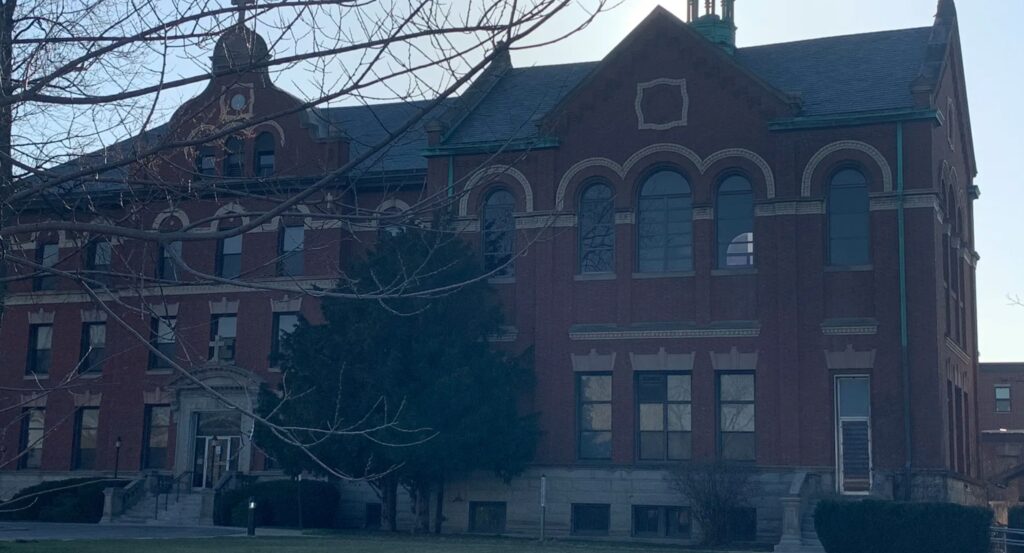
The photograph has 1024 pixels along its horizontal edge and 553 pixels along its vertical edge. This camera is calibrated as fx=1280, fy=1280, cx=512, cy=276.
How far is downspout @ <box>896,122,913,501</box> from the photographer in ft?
103

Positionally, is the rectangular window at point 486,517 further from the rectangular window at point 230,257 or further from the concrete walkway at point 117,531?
the rectangular window at point 230,257

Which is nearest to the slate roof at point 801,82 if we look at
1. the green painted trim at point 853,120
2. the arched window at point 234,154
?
the green painted trim at point 853,120

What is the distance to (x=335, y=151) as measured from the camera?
39219 mm

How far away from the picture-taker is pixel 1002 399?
253 ft

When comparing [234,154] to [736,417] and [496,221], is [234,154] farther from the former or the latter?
[496,221]

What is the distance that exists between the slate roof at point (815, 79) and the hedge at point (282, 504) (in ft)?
35.5

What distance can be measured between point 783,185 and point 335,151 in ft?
45.2

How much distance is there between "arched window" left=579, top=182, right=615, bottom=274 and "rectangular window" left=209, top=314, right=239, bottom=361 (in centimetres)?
1273

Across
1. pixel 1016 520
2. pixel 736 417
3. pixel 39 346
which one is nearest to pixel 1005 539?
pixel 1016 520

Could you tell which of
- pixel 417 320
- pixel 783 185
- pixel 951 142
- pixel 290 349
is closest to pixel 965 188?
pixel 951 142

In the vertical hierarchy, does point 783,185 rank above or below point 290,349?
above

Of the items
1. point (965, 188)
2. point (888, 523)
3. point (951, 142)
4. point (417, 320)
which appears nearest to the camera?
point (888, 523)

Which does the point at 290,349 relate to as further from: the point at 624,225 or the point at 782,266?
the point at 782,266

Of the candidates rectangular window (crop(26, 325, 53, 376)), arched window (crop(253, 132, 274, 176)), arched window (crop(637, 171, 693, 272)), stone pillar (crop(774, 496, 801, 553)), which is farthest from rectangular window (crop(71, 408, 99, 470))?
stone pillar (crop(774, 496, 801, 553))
